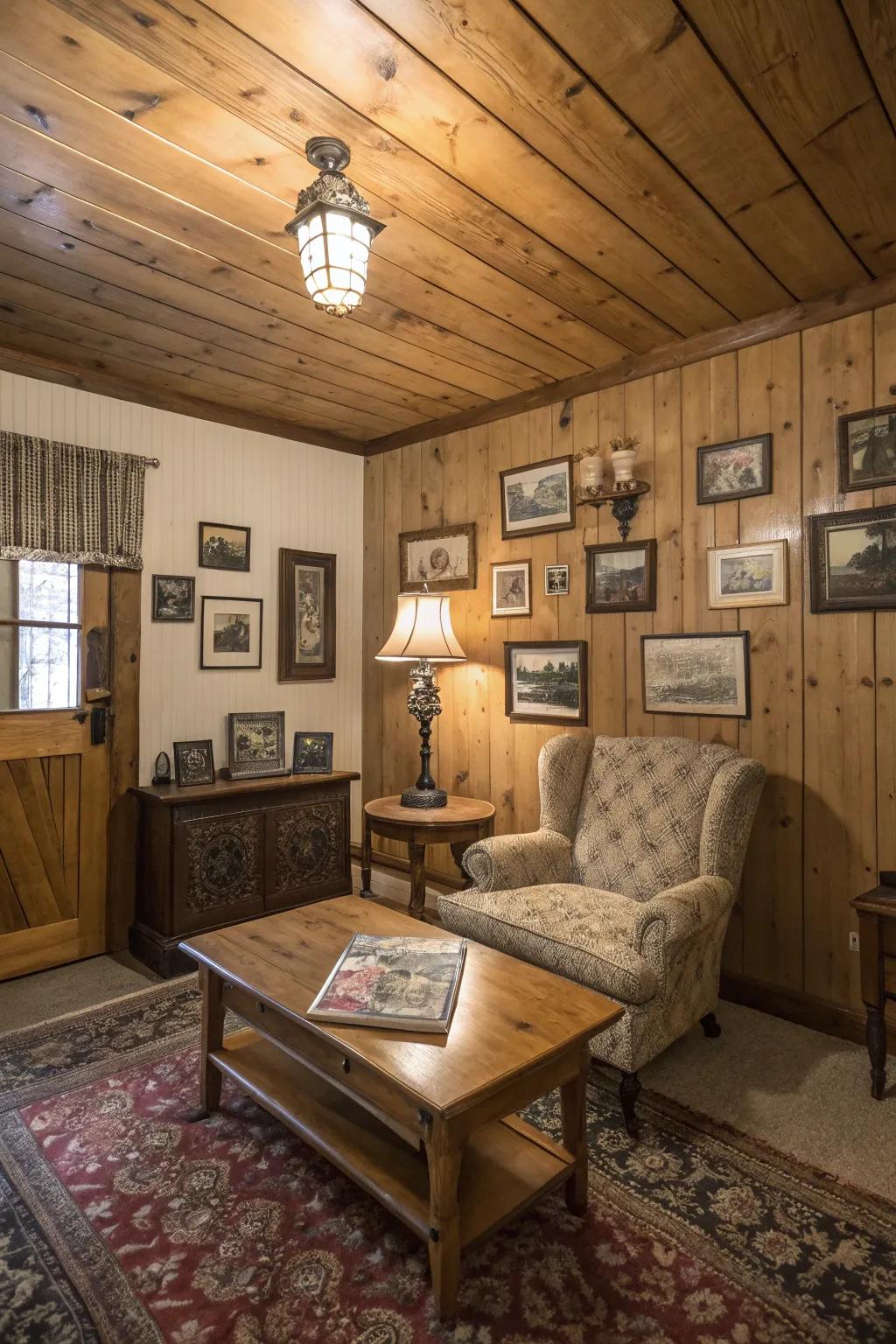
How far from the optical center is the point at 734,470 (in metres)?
2.88

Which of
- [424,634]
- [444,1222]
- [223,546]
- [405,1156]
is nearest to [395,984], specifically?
[405,1156]

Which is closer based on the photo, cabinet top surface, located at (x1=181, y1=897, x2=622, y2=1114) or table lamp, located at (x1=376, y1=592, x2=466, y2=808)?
cabinet top surface, located at (x1=181, y1=897, x2=622, y2=1114)

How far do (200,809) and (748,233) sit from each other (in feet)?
9.67

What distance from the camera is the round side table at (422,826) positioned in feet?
10.5

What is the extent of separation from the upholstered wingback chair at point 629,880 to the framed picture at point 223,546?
1921mm

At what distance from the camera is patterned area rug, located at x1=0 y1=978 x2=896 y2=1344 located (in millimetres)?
1432

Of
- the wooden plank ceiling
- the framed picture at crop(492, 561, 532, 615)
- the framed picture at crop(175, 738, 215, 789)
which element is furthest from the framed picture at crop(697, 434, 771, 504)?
the framed picture at crop(175, 738, 215, 789)

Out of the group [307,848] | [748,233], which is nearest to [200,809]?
[307,848]

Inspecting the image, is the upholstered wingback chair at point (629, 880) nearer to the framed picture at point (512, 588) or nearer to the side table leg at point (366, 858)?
the framed picture at point (512, 588)

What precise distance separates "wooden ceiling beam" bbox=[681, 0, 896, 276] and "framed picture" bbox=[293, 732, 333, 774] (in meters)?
2.98

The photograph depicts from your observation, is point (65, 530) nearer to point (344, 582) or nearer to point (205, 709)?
point (205, 709)

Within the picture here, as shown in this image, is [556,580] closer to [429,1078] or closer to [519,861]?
[519,861]

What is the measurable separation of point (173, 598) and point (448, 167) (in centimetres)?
235

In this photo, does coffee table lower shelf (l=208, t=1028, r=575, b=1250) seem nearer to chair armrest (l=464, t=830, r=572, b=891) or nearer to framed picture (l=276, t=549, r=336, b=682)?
chair armrest (l=464, t=830, r=572, b=891)
